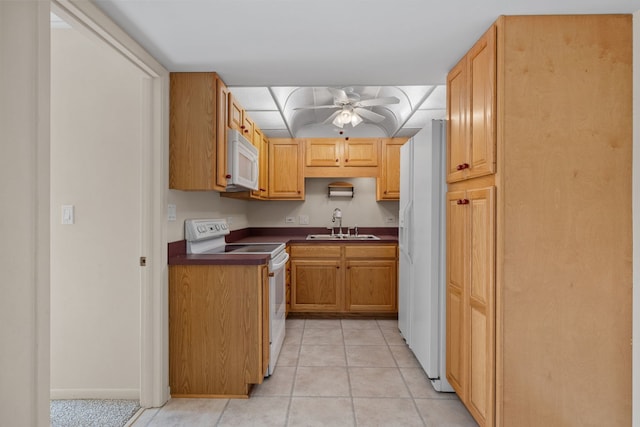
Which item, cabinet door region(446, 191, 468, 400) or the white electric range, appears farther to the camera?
the white electric range

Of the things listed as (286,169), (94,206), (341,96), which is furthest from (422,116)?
(94,206)

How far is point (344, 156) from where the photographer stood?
432 centimetres

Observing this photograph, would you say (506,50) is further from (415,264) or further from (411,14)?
(415,264)

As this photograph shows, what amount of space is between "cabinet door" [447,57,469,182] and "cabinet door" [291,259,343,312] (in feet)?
6.60

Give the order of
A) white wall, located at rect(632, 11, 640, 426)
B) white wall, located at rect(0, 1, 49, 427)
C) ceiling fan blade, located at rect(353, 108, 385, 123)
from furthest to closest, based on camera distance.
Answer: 1. ceiling fan blade, located at rect(353, 108, 385, 123)
2. white wall, located at rect(632, 11, 640, 426)
3. white wall, located at rect(0, 1, 49, 427)

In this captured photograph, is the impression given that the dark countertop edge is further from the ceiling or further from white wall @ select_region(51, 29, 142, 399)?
the ceiling

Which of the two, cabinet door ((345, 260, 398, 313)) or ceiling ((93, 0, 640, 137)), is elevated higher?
ceiling ((93, 0, 640, 137))

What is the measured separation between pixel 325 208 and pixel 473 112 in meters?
2.90

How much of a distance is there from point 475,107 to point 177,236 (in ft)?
6.59

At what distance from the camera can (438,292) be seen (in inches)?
93.4

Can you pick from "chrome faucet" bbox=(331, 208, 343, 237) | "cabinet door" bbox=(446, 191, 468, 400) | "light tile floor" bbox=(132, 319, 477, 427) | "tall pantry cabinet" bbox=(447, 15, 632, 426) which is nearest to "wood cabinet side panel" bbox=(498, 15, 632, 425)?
"tall pantry cabinet" bbox=(447, 15, 632, 426)

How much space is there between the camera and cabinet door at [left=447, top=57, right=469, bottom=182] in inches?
79.4

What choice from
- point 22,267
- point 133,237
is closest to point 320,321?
point 133,237

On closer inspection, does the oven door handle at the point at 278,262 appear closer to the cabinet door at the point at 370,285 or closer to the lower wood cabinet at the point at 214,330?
the lower wood cabinet at the point at 214,330
